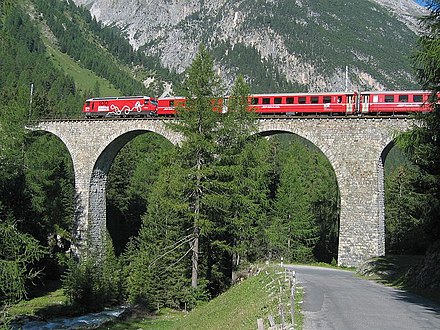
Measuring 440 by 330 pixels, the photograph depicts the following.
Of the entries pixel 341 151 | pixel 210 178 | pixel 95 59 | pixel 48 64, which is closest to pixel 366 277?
pixel 210 178

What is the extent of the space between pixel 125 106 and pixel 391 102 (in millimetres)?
23599

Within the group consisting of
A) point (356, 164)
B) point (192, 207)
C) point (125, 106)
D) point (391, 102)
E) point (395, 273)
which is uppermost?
point (125, 106)

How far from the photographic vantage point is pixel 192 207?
81.9ft

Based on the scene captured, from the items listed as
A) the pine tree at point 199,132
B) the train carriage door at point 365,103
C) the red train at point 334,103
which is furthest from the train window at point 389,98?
the pine tree at point 199,132

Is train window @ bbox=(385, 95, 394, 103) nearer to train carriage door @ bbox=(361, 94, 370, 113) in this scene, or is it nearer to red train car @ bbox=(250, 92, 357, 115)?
train carriage door @ bbox=(361, 94, 370, 113)

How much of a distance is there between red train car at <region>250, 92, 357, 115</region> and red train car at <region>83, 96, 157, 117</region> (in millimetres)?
11817

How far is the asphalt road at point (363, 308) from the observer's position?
1132 centimetres

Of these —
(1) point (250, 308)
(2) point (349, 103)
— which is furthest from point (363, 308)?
(2) point (349, 103)

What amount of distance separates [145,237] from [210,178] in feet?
35.7

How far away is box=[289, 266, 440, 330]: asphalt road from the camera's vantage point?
11320 mm

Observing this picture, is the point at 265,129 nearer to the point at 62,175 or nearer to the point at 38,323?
the point at 38,323

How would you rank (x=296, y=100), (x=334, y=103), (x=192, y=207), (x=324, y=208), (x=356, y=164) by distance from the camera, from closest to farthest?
(x=192, y=207), (x=356, y=164), (x=334, y=103), (x=296, y=100), (x=324, y=208)

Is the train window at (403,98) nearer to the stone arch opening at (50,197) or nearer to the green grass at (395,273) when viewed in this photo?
the green grass at (395,273)

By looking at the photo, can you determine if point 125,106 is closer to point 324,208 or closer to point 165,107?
point 165,107
